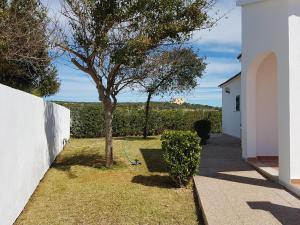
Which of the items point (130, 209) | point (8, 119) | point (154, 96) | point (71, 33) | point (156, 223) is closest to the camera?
point (8, 119)

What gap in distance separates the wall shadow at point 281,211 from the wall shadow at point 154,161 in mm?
5068

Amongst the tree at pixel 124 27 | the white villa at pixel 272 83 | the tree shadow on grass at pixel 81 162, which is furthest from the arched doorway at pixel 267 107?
the tree shadow on grass at pixel 81 162

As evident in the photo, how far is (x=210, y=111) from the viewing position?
30203 mm

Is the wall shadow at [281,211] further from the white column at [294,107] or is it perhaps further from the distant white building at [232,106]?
the distant white building at [232,106]

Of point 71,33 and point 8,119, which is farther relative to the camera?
point 71,33

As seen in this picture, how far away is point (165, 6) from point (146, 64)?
218cm

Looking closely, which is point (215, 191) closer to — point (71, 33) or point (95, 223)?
point (95, 223)

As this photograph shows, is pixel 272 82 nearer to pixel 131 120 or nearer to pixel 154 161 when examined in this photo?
pixel 154 161

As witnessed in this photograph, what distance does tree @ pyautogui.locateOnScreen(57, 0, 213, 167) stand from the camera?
440 inches

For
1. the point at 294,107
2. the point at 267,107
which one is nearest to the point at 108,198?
the point at 294,107

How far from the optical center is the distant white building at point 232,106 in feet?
73.2

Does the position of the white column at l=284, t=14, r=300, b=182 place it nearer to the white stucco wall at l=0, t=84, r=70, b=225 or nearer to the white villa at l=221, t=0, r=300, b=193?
the white villa at l=221, t=0, r=300, b=193

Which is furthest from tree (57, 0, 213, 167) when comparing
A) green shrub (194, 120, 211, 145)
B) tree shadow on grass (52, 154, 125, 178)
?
green shrub (194, 120, 211, 145)

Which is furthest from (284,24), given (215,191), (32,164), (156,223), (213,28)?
(32,164)
